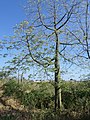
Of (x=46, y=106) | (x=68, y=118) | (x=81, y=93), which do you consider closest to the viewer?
(x=68, y=118)

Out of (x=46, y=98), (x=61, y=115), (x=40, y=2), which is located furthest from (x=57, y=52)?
(x=46, y=98)

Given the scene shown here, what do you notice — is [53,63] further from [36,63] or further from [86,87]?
[86,87]

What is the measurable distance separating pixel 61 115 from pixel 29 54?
3448 mm

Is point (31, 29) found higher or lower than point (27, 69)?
higher

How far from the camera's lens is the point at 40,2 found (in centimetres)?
1420

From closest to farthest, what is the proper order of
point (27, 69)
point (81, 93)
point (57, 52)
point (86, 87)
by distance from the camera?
point (27, 69) < point (57, 52) < point (86, 87) < point (81, 93)

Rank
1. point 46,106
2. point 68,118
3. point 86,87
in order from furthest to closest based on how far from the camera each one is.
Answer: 1. point 46,106
2. point 86,87
3. point 68,118

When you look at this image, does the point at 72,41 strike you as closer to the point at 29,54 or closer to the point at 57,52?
the point at 57,52

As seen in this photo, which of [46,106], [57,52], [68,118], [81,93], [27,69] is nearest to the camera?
[68,118]

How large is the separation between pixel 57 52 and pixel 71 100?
4.54 m

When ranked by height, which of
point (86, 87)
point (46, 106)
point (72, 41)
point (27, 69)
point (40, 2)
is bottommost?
point (46, 106)

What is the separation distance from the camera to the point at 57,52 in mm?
13539

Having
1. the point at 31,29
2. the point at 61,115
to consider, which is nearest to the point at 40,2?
the point at 31,29

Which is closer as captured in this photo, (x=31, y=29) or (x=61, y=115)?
(x=61, y=115)
